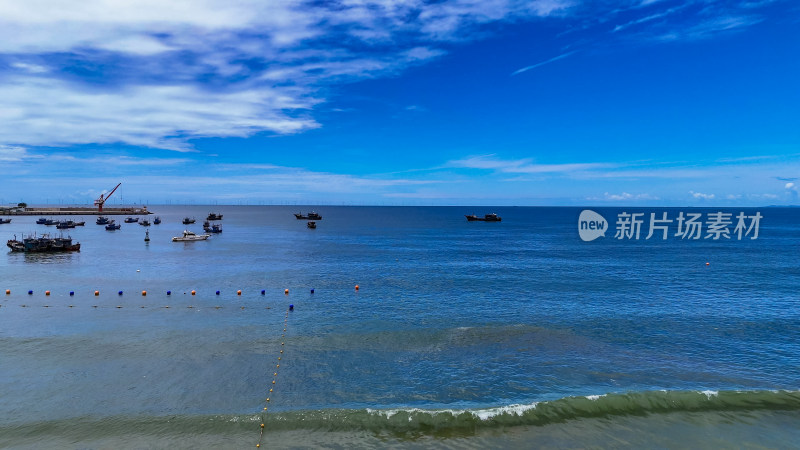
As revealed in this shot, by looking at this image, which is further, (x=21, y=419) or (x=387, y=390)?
(x=387, y=390)

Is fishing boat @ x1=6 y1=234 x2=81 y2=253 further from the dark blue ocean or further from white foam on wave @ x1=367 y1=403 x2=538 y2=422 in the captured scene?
white foam on wave @ x1=367 y1=403 x2=538 y2=422

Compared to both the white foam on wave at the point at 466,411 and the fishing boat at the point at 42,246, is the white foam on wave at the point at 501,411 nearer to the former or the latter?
the white foam on wave at the point at 466,411

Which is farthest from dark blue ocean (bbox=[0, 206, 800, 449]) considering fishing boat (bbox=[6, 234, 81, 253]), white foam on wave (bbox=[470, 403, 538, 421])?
fishing boat (bbox=[6, 234, 81, 253])

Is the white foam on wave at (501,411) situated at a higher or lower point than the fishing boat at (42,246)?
lower

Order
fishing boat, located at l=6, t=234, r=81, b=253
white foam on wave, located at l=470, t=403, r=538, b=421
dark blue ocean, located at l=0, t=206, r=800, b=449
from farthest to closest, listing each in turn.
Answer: fishing boat, located at l=6, t=234, r=81, b=253, white foam on wave, located at l=470, t=403, r=538, b=421, dark blue ocean, located at l=0, t=206, r=800, b=449

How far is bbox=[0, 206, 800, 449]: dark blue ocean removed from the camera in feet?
68.3

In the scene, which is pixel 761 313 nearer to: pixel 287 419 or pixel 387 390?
pixel 387 390

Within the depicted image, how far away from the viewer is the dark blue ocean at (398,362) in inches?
820

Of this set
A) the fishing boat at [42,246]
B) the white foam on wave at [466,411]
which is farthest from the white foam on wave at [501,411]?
the fishing boat at [42,246]

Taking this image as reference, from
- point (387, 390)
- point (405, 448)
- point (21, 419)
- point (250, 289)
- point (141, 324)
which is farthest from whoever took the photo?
point (250, 289)

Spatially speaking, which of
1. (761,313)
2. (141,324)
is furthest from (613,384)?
(141,324)

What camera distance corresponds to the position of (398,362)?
28.5 meters

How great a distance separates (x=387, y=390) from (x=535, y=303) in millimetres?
24153

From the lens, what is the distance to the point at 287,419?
70.9 feet
